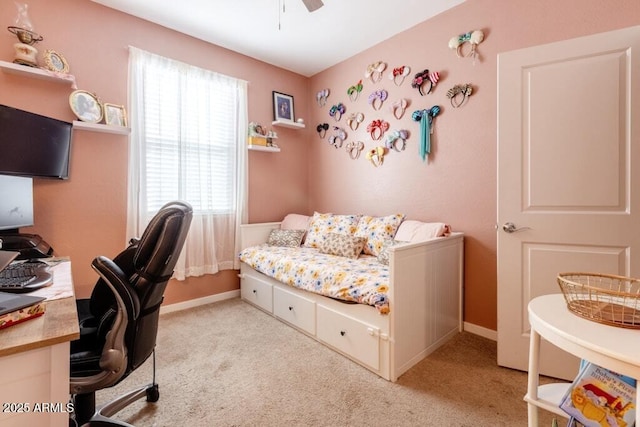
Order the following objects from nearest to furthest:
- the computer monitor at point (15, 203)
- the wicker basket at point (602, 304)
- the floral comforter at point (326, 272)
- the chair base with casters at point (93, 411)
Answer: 1. the wicker basket at point (602, 304)
2. the chair base with casters at point (93, 411)
3. the computer monitor at point (15, 203)
4. the floral comforter at point (326, 272)

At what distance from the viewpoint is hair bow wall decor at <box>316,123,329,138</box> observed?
11.8 feet

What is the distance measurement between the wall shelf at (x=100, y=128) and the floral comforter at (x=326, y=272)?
4.92 feet

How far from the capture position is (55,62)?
2.16 meters

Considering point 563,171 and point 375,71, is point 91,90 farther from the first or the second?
point 563,171

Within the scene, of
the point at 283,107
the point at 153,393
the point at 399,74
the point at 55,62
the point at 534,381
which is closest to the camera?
the point at 534,381

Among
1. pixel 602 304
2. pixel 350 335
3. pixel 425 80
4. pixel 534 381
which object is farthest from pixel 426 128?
pixel 534 381

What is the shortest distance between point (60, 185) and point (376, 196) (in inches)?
106

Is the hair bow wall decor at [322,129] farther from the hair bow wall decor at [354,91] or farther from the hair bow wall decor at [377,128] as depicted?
the hair bow wall decor at [377,128]

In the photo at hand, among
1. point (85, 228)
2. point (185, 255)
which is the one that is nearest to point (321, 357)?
point (185, 255)

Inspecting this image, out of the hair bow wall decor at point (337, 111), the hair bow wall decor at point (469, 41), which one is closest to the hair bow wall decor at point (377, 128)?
the hair bow wall decor at point (337, 111)

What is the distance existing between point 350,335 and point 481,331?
3.77 ft

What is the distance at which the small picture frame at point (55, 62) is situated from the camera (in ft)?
6.97

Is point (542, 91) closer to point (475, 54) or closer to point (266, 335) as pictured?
point (475, 54)

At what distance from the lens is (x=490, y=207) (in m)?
2.29
